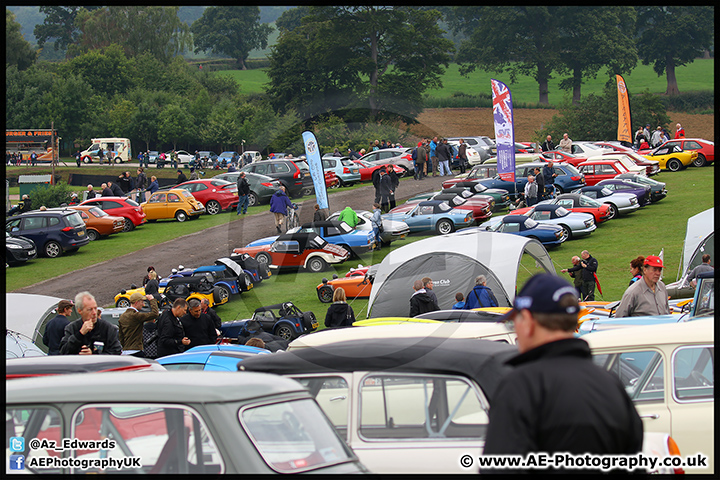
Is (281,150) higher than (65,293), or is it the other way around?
(281,150)

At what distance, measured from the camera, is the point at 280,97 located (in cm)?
4228

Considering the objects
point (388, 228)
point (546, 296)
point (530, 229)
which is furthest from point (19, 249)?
point (546, 296)

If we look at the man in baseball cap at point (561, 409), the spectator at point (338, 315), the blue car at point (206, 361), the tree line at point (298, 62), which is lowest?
the spectator at point (338, 315)

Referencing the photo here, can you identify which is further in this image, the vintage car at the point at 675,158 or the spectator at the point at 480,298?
the vintage car at the point at 675,158

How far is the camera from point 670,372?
5660 mm

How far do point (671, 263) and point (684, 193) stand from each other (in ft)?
37.9

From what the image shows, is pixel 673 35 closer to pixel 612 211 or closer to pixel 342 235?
pixel 612 211

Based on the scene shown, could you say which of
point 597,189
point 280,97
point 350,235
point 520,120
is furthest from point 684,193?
point 520,120

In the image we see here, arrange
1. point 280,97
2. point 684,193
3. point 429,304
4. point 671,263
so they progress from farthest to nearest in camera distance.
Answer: point 280,97 → point 684,193 → point 671,263 → point 429,304

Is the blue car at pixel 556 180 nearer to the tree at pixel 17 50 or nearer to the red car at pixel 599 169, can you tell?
the red car at pixel 599 169

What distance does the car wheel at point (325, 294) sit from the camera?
18594 mm

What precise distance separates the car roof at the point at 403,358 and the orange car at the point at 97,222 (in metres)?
25.1

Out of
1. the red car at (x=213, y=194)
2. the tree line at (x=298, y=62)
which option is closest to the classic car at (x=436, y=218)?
the red car at (x=213, y=194)

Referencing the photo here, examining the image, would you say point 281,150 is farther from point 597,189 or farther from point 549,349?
point 549,349
